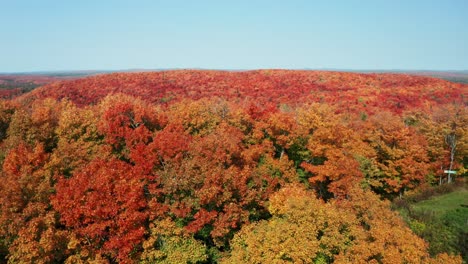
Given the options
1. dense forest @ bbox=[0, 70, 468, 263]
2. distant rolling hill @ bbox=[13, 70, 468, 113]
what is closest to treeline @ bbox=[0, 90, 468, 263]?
dense forest @ bbox=[0, 70, 468, 263]

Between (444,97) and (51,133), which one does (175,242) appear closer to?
(51,133)

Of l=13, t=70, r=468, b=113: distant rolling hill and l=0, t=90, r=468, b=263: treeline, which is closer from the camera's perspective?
l=0, t=90, r=468, b=263: treeline

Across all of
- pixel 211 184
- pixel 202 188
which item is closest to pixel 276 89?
pixel 211 184

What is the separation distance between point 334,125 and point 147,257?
25250 millimetres

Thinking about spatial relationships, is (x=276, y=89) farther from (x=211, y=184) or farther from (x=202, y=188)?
(x=202, y=188)

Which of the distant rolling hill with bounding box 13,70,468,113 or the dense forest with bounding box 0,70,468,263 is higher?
the distant rolling hill with bounding box 13,70,468,113

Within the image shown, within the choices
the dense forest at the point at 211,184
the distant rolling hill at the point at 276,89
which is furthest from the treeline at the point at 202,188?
the distant rolling hill at the point at 276,89

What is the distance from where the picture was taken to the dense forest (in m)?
20.3

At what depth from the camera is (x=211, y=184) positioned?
25.3 metres

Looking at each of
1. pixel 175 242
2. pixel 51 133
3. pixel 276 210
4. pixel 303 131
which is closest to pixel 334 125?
pixel 303 131

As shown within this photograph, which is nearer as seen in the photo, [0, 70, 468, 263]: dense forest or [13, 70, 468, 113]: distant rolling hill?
[0, 70, 468, 263]: dense forest

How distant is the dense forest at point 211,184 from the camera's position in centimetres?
2033

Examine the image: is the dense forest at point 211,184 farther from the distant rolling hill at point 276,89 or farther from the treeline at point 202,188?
the distant rolling hill at point 276,89

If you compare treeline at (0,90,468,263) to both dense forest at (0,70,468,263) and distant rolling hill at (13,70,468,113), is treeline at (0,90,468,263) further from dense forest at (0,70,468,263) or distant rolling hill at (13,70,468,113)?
distant rolling hill at (13,70,468,113)
